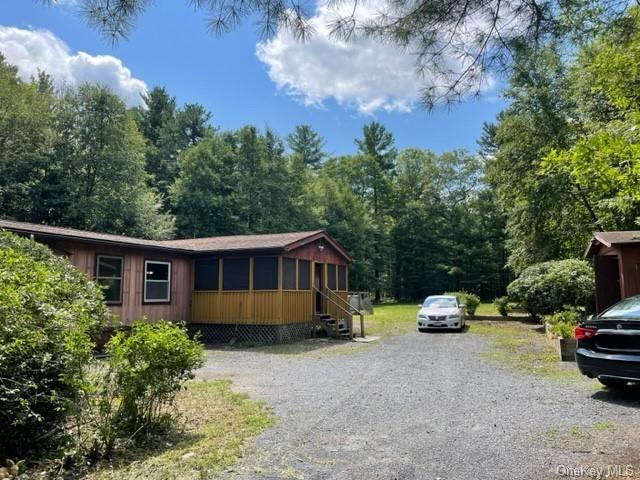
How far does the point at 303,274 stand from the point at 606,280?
9.18m

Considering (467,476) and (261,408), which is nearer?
(467,476)

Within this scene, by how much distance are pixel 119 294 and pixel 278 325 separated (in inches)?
181

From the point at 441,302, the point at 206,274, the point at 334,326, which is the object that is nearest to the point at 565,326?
the point at 334,326

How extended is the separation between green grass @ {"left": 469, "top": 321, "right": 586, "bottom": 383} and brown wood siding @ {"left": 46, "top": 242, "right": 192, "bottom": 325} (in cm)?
816

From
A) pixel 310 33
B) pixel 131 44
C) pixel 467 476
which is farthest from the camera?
pixel 310 33

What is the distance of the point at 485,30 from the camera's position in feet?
14.8

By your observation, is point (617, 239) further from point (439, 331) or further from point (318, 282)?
point (318, 282)

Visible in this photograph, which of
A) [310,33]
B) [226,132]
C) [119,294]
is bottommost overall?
[119,294]

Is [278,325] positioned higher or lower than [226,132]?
lower

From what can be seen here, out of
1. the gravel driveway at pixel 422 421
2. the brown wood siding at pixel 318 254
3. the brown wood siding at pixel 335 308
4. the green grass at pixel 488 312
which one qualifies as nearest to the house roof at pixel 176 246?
the brown wood siding at pixel 318 254

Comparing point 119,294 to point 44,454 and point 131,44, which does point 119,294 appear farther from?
point 131,44

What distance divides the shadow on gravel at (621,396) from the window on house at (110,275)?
36.4 ft

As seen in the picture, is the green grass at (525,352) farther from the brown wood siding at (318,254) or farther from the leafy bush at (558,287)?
the brown wood siding at (318,254)

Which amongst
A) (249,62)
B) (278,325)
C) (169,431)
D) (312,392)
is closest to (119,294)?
(278,325)
